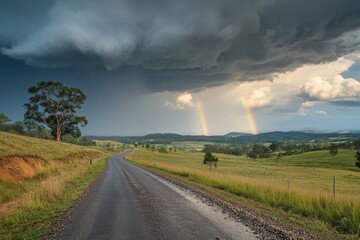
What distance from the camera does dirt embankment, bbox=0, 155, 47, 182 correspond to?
2142 centimetres

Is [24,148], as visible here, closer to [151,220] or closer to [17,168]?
[17,168]

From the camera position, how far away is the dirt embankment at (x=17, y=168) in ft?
70.3

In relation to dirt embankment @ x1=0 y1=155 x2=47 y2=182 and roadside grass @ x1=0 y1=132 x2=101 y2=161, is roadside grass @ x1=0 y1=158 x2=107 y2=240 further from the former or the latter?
roadside grass @ x1=0 y1=132 x2=101 y2=161

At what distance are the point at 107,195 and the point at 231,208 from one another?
7.91 meters

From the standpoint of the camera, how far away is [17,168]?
77.3 feet

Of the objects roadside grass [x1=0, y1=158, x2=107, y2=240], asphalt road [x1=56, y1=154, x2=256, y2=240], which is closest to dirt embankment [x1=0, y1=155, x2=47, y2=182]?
roadside grass [x1=0, y1=158, x2=107, y2=240]

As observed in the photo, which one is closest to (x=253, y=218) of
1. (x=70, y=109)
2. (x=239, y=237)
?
(x=239, y=237)

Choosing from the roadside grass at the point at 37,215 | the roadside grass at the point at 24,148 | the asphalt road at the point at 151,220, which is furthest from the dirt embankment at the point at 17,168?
the asphalt road at the point at 151,220

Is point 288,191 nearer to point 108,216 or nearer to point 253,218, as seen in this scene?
point 253,218

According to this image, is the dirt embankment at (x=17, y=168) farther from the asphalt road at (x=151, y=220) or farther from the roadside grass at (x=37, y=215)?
the asphalt road at (x=151, y=220)

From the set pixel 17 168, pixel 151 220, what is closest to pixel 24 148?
pixel 17 168

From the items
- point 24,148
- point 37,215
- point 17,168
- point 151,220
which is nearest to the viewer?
point 151,220

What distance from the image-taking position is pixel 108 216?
11.5m

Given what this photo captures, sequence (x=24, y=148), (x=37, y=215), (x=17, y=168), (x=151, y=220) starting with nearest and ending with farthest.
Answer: (x=151, y=220)
(x=37, y=215)
(x=17, y=168)
(x=24, y=148)
